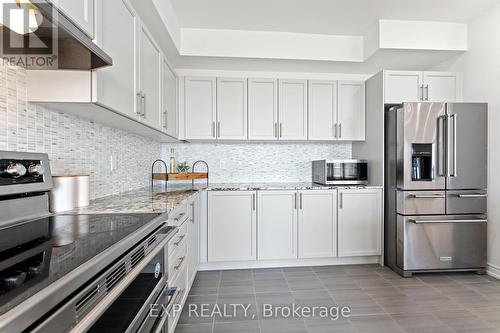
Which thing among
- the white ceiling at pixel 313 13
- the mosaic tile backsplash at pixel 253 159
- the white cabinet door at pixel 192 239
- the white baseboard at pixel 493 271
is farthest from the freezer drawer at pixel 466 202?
the white cabinet door at pixel 192 239

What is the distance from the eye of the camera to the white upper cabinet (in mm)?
3193

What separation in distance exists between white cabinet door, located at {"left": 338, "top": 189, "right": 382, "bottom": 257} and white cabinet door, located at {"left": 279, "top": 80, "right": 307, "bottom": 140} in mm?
918

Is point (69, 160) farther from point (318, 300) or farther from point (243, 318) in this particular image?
point (318, 300)

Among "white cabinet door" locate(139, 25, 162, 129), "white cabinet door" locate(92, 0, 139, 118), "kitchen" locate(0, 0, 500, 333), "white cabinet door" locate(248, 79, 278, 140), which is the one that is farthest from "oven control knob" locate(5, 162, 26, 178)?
"white cabinet door" locate(248, 79, 278, 140)

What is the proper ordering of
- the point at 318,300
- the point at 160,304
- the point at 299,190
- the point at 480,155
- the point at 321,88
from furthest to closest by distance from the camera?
1. the point at 321,88
2. the point at 299,190
3. the point at 480,155
4. the point at 318,300
5. the point at 160,304

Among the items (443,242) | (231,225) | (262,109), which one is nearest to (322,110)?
(262,109)

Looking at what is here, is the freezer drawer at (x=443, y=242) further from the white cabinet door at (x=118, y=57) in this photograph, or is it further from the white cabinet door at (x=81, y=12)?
the white cabinet door at (x=81, y=12)

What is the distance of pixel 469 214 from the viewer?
2.89m

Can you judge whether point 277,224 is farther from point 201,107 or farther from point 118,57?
point 118,57

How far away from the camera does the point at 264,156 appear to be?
3775mm

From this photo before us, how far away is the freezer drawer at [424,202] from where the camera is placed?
2867 mm

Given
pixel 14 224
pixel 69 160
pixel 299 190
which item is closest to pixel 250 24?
pixel 299 190

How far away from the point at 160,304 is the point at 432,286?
261 centimetres

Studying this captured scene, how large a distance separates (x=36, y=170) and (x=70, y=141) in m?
0.53
